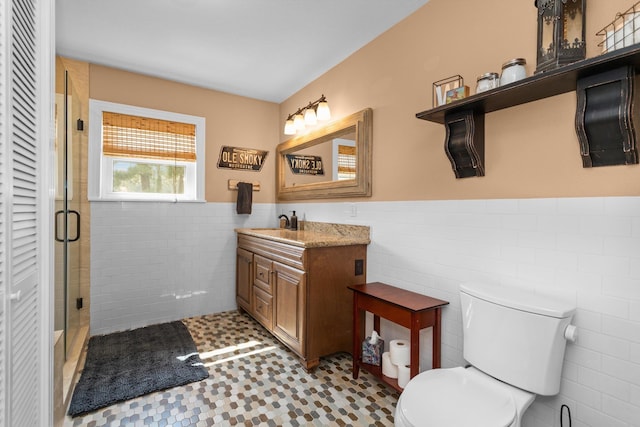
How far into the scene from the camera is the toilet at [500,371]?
1.24m

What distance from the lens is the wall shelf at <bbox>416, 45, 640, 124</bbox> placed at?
3.73ft

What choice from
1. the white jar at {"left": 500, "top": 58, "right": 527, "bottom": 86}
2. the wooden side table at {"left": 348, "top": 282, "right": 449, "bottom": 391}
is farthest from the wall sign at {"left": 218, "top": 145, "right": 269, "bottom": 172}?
the white jar at {"left": 500, "top": 58, "right": 527, "bottom": 86}

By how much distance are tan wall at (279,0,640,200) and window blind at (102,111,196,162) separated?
5.66 feet

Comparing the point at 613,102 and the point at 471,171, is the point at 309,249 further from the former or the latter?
the point at 613,102

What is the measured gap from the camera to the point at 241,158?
12.1 feet

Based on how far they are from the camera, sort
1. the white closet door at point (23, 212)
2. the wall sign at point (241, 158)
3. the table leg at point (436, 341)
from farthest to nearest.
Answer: the wall sign at point (241, 158) → the table leg at point (436, 341) → the white closet door at point (23, 212)

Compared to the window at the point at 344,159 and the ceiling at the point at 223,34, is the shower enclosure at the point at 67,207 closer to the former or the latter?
the ceiling at the point at 223,34

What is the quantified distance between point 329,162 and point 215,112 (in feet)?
4.88

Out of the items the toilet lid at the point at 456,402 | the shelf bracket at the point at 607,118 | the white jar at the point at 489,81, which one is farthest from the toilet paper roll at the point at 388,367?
the white jar at the point at 489,81

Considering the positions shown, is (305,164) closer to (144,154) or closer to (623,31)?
(144,154)

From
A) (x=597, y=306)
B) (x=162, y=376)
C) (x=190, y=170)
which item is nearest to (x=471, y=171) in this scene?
(x=597, y=306)

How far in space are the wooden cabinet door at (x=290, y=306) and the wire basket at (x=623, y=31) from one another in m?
1.94

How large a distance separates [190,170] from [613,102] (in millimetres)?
3346

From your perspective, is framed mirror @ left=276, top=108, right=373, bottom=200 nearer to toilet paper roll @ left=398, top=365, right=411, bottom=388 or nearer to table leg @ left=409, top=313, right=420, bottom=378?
table leg @ left=409, top=313, right=420, bottom=378
